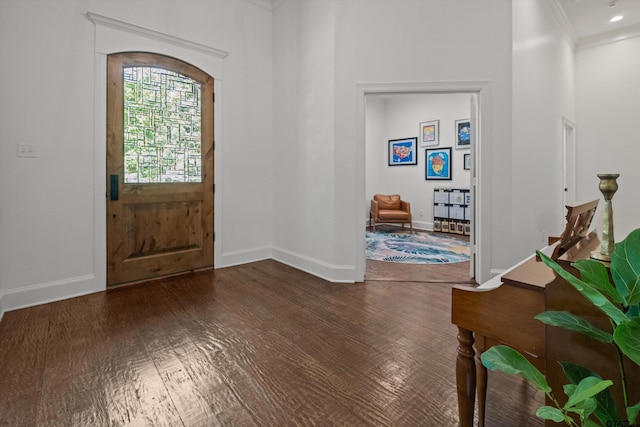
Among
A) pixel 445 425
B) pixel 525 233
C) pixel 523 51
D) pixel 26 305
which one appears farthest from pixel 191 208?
pixel 523 51

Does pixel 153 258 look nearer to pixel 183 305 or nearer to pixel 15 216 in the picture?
pixel 183 305

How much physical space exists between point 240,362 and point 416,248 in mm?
3814

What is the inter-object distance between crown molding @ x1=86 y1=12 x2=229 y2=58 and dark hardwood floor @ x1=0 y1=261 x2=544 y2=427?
2.57m

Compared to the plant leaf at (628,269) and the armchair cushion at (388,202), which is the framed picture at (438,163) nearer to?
the armchair cushion at (388,202)

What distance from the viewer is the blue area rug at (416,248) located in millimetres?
4359

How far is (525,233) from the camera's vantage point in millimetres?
3486

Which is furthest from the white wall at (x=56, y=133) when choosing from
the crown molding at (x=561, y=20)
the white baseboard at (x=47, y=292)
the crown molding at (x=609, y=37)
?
the crown molding at (x=609, y=37)

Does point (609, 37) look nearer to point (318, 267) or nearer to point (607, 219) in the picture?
point (318, 267)

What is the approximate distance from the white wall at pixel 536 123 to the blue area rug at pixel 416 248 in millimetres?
1084

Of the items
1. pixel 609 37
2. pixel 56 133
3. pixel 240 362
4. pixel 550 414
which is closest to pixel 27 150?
pixel 56 133

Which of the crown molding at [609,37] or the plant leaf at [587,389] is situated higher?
the crown molding at [609,37]

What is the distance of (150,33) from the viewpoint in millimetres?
3240

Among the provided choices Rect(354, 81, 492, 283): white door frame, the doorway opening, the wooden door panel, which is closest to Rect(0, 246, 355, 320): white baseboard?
Rect(354, 81, 492, 283): white door frame

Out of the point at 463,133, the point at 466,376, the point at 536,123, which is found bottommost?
the point at 466,376
